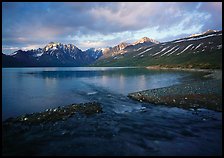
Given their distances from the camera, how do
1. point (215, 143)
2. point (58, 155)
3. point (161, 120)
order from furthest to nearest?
1. point (161, 120)
2. point (215, 143)
3. point (58, 155)

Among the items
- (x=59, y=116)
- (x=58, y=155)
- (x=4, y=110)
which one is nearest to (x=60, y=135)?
(x=58, y=155)

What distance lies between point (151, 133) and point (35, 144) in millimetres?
11534

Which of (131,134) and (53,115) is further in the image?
(53,115)

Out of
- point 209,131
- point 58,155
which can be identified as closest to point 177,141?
point 209,131

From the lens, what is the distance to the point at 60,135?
899 inches

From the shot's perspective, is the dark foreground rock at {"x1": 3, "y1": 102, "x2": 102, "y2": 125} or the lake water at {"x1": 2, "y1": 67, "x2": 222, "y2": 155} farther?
the dark foreground rock at {"x1": 3, "y1": 102, "x2": 102, "y2": 125}

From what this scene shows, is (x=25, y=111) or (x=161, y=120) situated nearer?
(x=161, y=120)

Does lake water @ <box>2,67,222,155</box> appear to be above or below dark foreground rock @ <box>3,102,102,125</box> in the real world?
below

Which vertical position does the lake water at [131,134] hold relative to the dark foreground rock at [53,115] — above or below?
below

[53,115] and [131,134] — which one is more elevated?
[53,115]

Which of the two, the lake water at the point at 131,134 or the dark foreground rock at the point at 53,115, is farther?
the dark foreground rock at the point at 53,115

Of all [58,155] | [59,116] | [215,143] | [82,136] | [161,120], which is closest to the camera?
[58,155]

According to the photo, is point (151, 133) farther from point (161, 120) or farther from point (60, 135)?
point (60, 135)

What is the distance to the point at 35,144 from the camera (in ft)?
67.6
